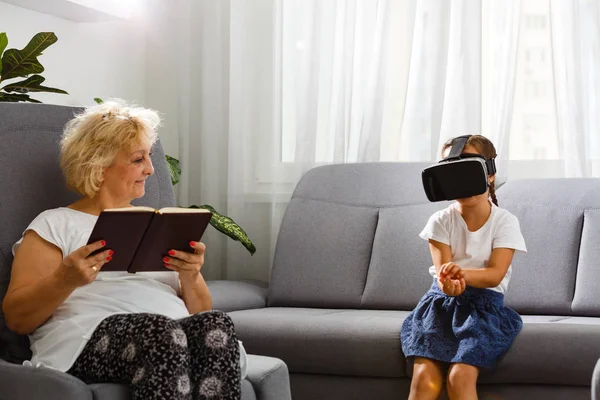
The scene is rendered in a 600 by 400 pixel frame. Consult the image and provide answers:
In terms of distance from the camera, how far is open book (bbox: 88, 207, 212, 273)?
1815mm

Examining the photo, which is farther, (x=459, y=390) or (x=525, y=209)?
(x=525, y=209)

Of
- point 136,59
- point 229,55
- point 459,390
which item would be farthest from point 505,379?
point 136,59

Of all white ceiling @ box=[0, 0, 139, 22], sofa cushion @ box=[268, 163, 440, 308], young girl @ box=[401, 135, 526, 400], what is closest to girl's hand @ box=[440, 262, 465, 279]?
young girl @ box=[401, 135, 526, 400]

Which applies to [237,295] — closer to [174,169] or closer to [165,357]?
[174,169]

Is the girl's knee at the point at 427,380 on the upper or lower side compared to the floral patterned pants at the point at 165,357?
lower

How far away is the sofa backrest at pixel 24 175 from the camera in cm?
207

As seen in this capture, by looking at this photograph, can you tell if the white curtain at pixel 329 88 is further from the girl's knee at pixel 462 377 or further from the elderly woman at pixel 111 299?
the elderly woman at pixel 111 299

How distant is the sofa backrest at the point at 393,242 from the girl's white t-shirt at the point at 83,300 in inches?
40.3

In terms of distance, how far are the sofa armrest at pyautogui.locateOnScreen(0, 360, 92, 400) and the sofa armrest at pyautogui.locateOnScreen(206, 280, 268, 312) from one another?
3.90 feet

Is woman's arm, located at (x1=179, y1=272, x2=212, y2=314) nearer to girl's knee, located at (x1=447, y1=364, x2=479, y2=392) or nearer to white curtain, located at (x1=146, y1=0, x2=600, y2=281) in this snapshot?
girl's knee, located at (x1=447, y1=364, x2=479, y2=392)

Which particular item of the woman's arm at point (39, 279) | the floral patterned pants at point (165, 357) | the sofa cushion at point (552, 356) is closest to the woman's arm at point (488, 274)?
the sofa cushion at point (552, 356)

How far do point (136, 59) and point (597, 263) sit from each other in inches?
89.5

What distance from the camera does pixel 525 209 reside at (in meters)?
2.96

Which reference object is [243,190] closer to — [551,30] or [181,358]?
[551,30]
